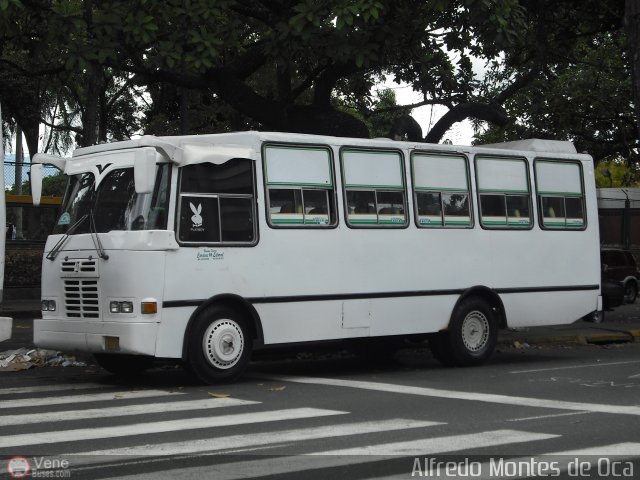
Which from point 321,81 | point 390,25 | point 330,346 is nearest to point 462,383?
point 330,346

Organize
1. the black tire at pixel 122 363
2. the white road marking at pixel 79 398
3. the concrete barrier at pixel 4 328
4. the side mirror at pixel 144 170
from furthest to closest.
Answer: the black tire at pixel 122 363 < the side mirror at pixel 144 170 < the concrete barrier at pixel 4 328 < the white road marking at pixel 79 398

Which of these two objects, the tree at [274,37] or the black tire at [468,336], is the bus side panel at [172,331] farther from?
the tree at [274,37]

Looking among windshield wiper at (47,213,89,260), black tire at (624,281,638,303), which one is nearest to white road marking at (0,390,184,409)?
windshield wiper at (47,213,89,260)

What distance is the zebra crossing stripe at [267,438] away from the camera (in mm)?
8242

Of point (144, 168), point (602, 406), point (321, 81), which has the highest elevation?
point (321, 81)

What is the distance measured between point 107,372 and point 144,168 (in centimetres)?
364

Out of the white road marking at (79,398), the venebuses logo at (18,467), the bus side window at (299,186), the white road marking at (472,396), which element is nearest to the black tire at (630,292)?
the bus side window at (299,186)

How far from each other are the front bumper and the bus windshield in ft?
3.64

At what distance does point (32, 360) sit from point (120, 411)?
188 inches

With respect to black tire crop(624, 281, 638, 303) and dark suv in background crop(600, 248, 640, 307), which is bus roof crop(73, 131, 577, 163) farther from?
black tire crop(624, 281, 638, 303)

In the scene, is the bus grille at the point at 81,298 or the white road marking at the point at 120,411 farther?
the bus grille at the point at 81,298

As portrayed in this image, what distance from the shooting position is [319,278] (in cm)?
1355

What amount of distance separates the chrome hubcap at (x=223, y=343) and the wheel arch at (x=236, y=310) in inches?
7.3

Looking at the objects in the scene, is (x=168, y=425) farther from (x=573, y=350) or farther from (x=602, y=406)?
(x=573, y=350)
